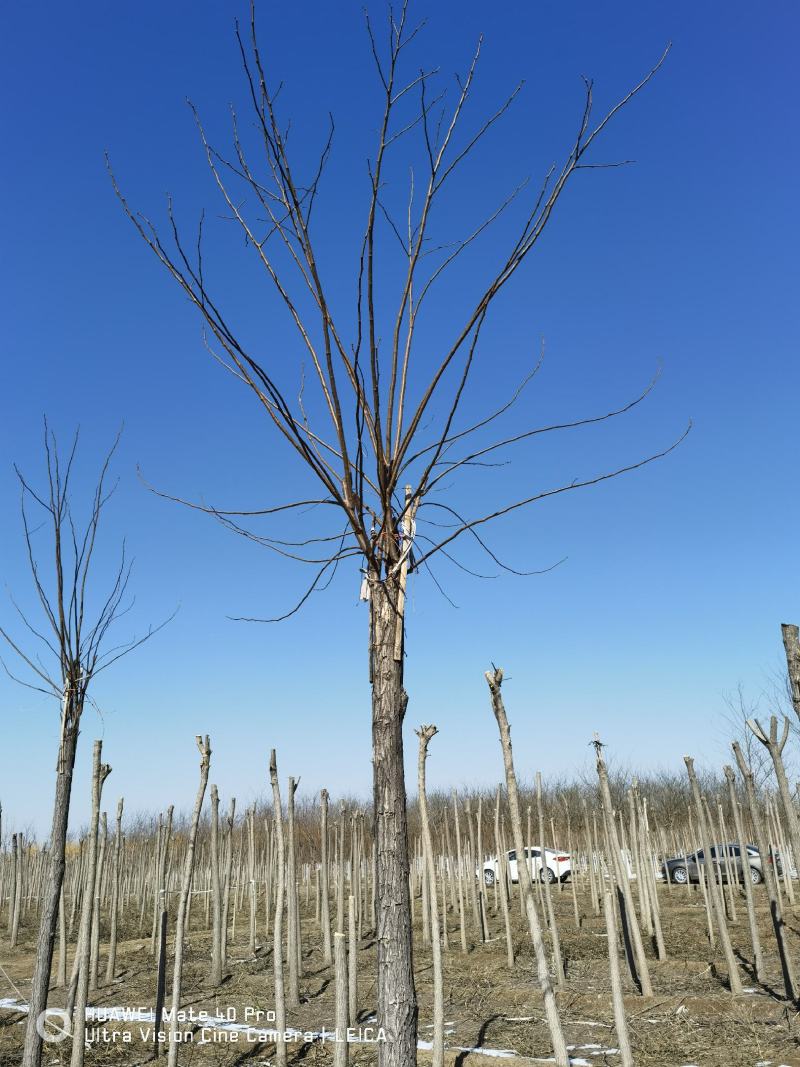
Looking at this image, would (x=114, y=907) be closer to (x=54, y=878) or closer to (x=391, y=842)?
(x=54, y=878)

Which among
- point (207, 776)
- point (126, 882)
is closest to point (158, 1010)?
point (207, 776)

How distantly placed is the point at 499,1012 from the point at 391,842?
17.0 feet

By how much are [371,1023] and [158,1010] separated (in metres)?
2.16

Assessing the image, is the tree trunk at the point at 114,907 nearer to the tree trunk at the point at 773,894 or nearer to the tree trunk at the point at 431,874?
the tree trunk at the point at 431,874

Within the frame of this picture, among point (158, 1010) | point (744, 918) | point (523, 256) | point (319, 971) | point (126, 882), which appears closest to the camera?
point (523, 256)

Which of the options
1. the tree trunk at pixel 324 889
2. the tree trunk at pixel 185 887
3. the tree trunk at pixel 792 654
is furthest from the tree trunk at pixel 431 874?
the tree trunk at pixel 324 889

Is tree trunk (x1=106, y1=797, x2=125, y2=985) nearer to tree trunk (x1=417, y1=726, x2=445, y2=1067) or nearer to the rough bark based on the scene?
tree trunk (x1=417, y1=726, x2=445, y2=1067)

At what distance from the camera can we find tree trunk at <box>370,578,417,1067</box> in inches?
108

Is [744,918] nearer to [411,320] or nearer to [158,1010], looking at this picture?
[158,1010]

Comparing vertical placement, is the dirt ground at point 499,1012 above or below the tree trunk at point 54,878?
below

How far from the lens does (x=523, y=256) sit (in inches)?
130

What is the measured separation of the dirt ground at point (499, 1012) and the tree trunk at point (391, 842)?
327 centimetres

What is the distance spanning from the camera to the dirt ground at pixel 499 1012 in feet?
18.4

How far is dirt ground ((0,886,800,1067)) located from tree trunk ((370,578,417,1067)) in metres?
3.27
